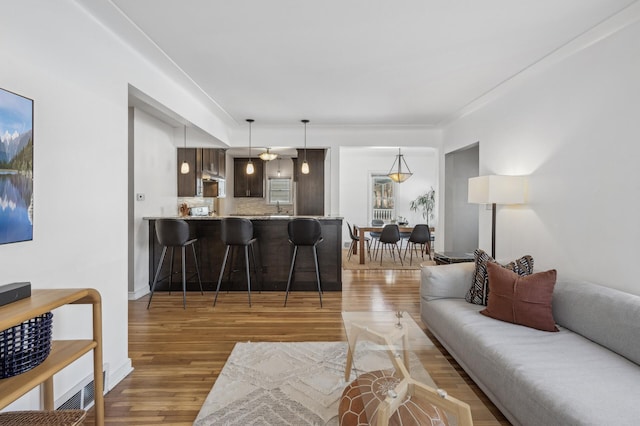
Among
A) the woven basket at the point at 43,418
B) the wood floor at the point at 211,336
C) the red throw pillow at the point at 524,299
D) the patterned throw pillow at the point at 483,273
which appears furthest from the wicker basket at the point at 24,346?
the patterned throw pillow at the point at 483,273

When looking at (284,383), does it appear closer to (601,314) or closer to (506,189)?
(601,314)

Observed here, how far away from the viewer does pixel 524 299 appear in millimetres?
2205

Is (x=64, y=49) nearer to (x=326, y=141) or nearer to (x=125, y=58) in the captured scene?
(x=125, y=58)

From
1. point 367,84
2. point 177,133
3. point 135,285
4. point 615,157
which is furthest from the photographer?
point 177,133

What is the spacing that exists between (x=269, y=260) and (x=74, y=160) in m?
2.92

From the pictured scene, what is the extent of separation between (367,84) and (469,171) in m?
2.88

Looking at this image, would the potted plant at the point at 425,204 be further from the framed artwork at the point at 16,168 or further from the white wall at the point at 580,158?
the framed artwork at the point at 16,168

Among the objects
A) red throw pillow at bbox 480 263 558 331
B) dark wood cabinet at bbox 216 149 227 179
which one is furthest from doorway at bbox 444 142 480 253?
dark wood cabinet at bbox 216 149 227 179

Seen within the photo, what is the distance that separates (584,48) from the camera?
2.56 metres

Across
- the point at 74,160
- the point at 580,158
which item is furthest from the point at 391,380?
the point at 580,158

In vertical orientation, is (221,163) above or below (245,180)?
above

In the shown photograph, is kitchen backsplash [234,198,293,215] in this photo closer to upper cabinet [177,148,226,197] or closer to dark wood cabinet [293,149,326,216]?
dark wood cabinet [293,149,326,216]

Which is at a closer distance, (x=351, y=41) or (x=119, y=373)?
(x=119, y=373)

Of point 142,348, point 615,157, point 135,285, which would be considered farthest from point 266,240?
point 615,157
